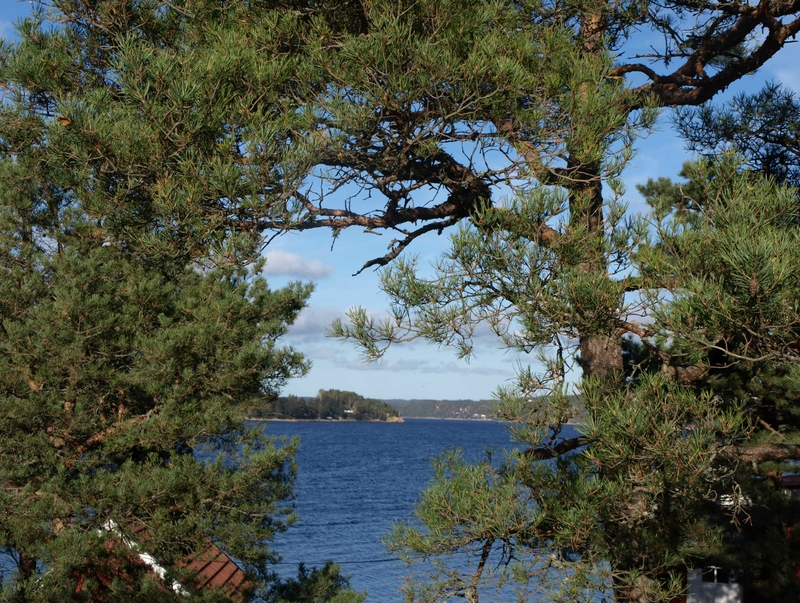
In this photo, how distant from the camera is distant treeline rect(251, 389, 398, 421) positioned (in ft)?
345

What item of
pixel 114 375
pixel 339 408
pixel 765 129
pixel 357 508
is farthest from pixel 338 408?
pixel 765 129

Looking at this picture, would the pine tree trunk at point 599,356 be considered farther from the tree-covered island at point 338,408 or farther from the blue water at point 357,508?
the tree-covered island at point 338,408

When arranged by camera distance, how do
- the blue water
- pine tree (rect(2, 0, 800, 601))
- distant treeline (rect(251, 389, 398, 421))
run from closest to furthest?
pine tree (rect(2, 0, 800, 601)) < the blue water < distant treeline (rect(251, 389, 398, 421))

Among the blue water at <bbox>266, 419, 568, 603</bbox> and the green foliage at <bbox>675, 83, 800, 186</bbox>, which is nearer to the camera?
the green foliage at <bbox>675, 83, 800, 186</bbox>

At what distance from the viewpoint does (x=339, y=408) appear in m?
125

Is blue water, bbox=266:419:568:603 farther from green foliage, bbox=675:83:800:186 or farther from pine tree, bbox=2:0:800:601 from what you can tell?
green foliage, bbox=675:83:800:186

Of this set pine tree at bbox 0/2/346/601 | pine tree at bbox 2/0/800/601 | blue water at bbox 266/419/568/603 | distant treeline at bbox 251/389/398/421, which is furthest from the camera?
distant treeline at bbox 251/389/398/421

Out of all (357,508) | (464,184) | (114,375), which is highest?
(464,184)

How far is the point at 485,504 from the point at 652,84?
8.16 ft

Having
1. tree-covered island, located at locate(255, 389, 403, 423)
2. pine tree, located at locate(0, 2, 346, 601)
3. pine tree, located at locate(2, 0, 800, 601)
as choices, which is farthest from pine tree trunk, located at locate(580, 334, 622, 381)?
tree-covered island, located at locate(255, 389, 403, 423)

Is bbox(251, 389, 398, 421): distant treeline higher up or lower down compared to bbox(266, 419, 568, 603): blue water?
higher up

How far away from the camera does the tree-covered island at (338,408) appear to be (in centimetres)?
10519

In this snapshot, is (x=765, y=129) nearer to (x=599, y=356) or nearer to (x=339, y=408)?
(x=599, y=356)

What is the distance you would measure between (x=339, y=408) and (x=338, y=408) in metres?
0.40
